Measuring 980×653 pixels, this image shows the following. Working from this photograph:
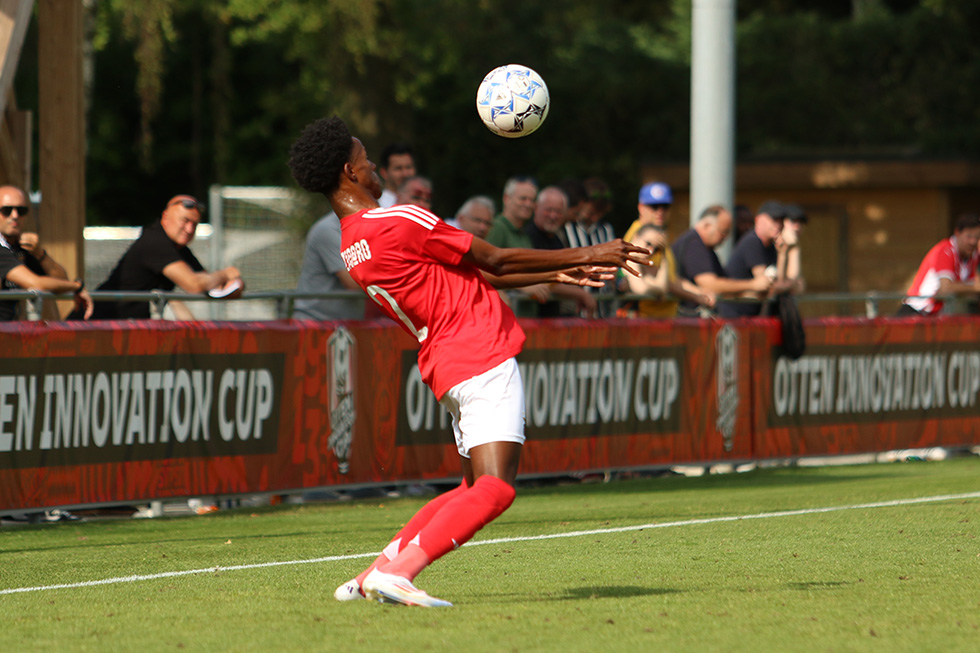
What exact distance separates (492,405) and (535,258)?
2.06 feet

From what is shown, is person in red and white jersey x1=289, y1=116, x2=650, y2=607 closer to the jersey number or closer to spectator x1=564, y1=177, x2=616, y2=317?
the jersey number

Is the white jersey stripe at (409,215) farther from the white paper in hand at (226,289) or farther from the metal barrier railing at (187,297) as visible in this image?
the white paper in hand at (226,289)

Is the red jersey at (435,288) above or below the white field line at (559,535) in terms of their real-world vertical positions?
above

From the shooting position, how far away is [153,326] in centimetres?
1033

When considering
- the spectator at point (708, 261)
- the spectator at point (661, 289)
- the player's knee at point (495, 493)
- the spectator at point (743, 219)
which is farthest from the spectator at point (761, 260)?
the player's knee at point (495, 493)

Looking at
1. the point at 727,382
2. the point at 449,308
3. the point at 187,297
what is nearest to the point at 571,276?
the point at 449,308

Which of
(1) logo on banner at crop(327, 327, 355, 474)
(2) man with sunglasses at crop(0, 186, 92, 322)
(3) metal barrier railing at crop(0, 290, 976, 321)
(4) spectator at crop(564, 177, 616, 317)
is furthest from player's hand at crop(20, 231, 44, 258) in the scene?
(4) spectator at crop(564, 177, 616, 317)

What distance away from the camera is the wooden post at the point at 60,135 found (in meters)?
12.9

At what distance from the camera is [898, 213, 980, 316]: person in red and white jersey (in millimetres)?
15641

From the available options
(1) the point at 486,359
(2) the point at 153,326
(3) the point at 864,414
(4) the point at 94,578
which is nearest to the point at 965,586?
(1) the point at 486,359

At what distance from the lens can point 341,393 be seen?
11.3m

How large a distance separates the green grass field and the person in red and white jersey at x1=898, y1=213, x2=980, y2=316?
4.67m

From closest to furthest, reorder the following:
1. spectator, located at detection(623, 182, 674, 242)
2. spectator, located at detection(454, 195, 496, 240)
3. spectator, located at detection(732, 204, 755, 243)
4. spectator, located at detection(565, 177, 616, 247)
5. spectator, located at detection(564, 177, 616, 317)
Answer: spectator, located at detection(454, 195, 496, 240) < spectator, located at detection(623, 182, 674, 242) < spectator, located at detection(564, 177, 616, 317) < spectator, located at detection(565, 177, 616, 247) < spectator, located at detection(732, 204, 755, 243)

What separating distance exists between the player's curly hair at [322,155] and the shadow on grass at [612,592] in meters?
2.08
